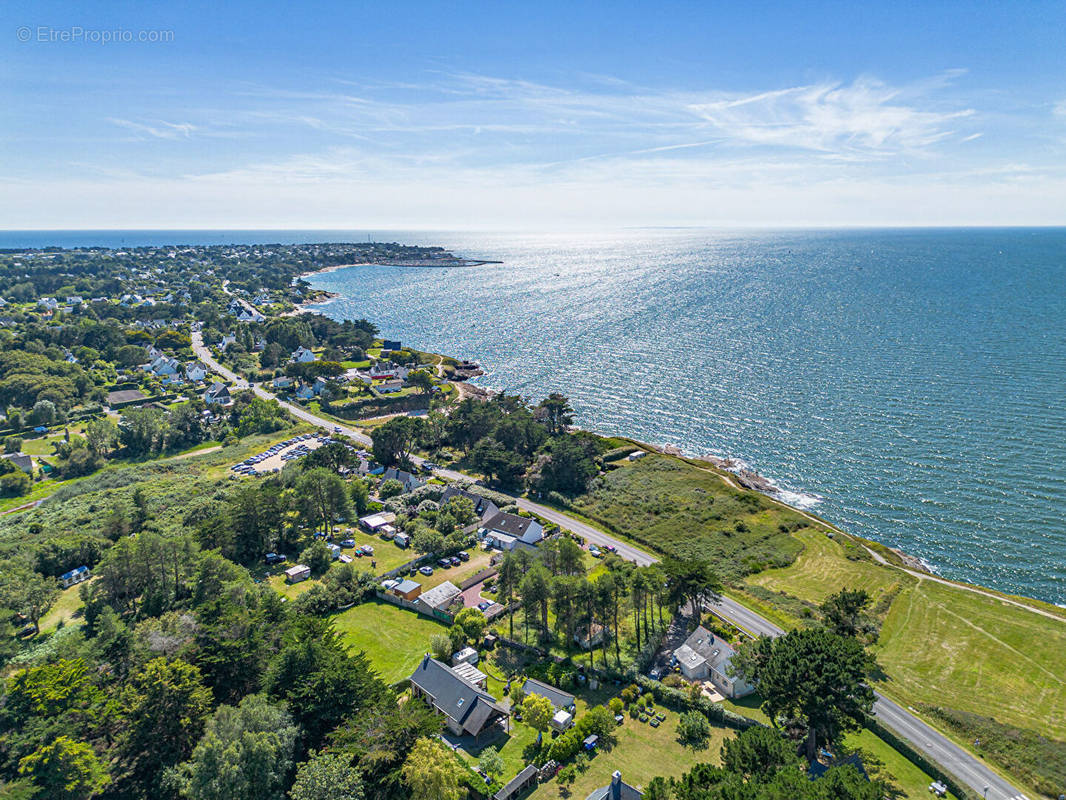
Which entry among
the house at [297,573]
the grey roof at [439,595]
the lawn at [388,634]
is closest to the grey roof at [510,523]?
the grey roof at [439,595]

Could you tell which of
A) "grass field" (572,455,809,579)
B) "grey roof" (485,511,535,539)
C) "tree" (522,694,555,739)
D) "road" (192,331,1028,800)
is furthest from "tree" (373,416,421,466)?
"tree" (522,694,555,739)

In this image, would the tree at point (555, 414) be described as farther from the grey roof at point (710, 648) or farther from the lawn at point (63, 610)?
the lawn at point (63, 610)

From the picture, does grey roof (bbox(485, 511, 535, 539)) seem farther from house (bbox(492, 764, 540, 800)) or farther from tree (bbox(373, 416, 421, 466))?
house (bbox(492, 764, 540, 800))

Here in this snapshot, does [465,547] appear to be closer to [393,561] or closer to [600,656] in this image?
[393,561]

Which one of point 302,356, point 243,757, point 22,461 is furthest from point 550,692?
point 302,356

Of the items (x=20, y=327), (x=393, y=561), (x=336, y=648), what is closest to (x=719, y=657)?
(x=336, y=648)

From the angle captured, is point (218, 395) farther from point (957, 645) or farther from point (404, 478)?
point (957, 645)
